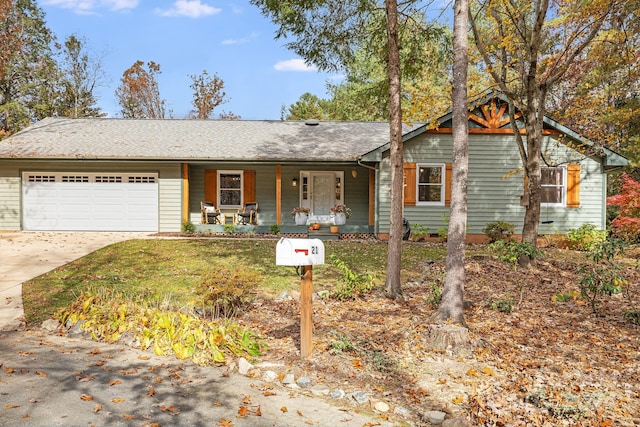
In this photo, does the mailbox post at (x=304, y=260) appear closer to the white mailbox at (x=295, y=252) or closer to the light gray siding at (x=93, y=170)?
the white mailbox at (x=295, y=252)

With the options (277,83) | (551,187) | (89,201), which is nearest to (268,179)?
(89,201)

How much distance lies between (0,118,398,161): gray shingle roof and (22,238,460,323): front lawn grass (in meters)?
3.43

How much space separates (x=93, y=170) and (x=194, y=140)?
3.63 meters

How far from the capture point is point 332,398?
11.8 feet

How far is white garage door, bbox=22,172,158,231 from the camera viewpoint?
15.4m

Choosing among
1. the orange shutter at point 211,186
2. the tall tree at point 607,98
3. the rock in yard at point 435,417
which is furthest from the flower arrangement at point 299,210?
the rock in yard at point 435,417

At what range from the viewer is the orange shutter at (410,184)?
14266 millimetres

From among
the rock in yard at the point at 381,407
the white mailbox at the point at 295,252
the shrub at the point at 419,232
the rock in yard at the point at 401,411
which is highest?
the white mailbox at the point at 295,252

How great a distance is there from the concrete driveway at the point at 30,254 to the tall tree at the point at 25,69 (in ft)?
51.9

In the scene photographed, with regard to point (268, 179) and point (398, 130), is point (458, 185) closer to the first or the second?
point (398, 130)

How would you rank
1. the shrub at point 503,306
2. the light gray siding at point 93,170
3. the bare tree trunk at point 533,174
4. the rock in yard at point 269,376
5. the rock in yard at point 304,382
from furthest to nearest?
the light gray siding at point 93,170 → the bare tree trunk at point 533,174 → the shrub at point 503,306 → the rock in yard at point 269,376 → the rock in yard at point 304,382

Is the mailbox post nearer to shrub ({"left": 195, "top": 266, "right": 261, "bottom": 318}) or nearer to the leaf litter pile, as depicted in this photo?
the leaf litter pile

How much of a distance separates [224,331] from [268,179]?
39.8ft

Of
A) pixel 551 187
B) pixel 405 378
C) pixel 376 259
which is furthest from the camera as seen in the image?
pixel 551 187
